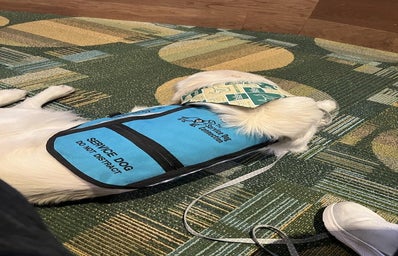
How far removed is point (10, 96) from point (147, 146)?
64 cm

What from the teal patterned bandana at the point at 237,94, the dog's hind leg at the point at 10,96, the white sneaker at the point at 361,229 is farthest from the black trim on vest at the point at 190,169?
the dog's hind leg at the point at 10,96

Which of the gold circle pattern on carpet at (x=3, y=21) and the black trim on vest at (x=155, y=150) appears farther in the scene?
the gold circle pattern on carpet at (x=3, y=21)

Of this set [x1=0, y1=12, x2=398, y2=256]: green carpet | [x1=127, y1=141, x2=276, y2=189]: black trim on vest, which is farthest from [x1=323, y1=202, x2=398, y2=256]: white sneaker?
[x1=127, y1=141, x2=276, y2=189]: black trim on vest

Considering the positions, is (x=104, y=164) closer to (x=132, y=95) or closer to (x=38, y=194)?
(x=38, y=194)

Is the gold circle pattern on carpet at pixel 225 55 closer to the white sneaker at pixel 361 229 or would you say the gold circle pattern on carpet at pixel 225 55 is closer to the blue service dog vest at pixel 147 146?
the blue service dog vest at pixel 147 146

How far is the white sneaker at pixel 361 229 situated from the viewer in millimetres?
968

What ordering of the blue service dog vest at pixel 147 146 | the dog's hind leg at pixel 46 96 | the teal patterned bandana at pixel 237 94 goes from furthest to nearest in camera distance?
the dog's hind leg at pixel 46 96
the teal patterned bandana at pixel 237 94
the blue service dog vest at pixel 147 146

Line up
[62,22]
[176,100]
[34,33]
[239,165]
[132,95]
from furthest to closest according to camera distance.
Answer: [62,22]
[34,33]
[132,95]
[176,100]
[239,165]

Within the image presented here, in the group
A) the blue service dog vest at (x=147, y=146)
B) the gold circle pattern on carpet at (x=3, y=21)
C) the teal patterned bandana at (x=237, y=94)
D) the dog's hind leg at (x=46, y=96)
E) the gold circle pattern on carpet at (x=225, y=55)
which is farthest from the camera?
the gold circle pattern on carpet at (x=3, y=21)

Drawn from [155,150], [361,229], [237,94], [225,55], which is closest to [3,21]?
[225,55]

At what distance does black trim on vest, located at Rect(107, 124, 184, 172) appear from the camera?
44.8 inches

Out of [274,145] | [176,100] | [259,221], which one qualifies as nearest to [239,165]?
[274,145]

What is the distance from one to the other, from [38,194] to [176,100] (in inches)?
A: 24.8

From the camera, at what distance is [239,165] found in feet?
4.33
